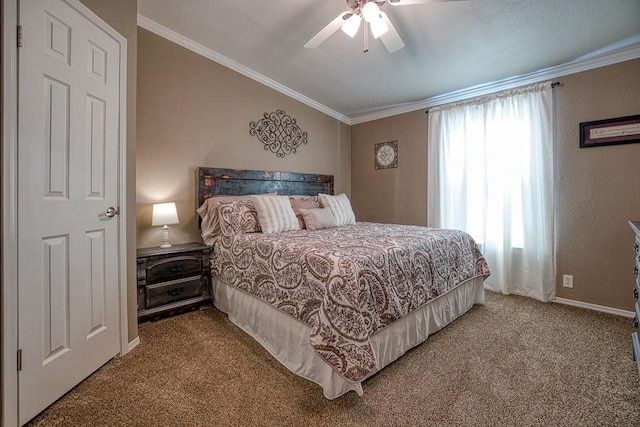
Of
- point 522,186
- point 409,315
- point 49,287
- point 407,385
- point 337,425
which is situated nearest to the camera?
point 337,425

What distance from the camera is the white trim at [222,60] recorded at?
8.79 feet

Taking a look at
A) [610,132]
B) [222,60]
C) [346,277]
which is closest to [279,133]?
[222,60]

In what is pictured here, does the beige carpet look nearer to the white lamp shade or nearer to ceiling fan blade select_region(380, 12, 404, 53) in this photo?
the white lamp shade

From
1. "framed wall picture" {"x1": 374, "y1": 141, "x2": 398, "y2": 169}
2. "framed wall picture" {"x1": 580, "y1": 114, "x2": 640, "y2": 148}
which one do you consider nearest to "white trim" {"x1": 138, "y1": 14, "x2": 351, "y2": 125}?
"framed wall picture" {"x1": 374, "y1": 141, "x2": 398, "y2": 169}

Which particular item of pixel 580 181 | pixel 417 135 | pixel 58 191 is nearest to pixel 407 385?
pixel 58 191

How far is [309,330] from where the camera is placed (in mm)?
1689

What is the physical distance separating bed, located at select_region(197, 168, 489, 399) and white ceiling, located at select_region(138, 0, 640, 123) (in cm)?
139

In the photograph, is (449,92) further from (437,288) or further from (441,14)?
(437,288)

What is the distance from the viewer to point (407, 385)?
1.62 metres

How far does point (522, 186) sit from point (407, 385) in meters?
2.69

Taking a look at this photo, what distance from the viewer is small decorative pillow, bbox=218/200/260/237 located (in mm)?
2699

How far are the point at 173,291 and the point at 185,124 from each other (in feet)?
5.68

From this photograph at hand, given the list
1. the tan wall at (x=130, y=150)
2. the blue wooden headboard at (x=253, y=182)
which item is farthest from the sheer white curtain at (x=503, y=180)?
the tan wall at (x=130, y=150)

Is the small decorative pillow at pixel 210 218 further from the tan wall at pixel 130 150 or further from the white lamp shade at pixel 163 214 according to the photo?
the tan wall at pixel 130 150
